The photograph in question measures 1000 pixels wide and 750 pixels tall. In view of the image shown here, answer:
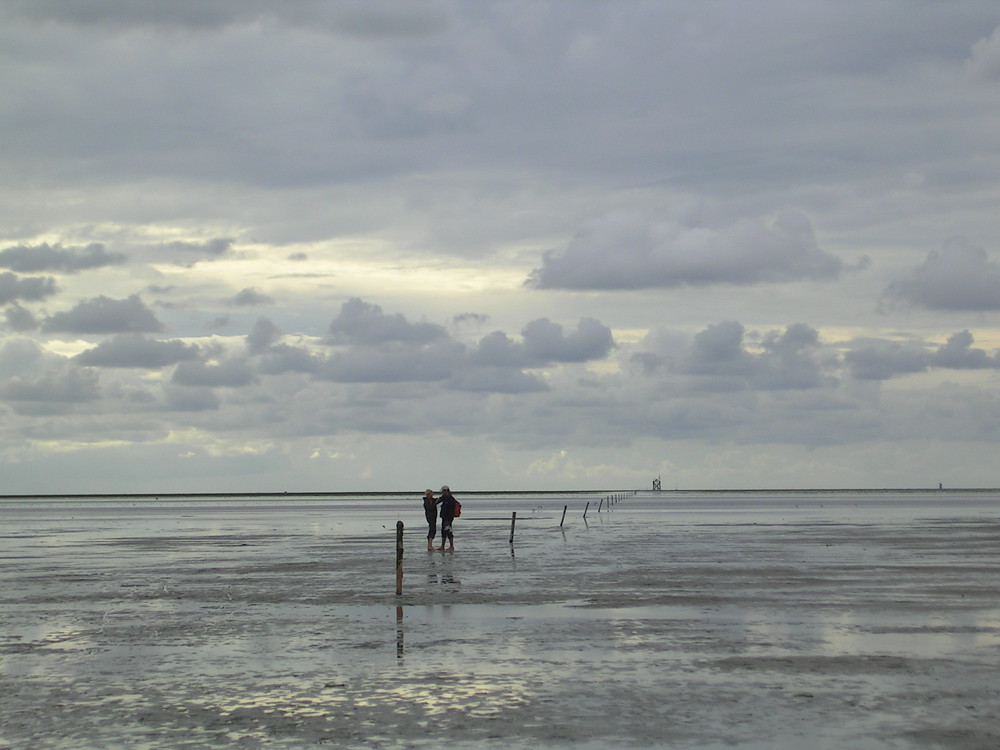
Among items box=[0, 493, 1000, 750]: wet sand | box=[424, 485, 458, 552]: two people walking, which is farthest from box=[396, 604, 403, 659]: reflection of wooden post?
box=[424, 485, 458, 552]: two people walking

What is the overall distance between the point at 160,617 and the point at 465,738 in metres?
12.7

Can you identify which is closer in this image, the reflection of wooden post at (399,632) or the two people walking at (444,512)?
the reflection of wooden post at (399,632)

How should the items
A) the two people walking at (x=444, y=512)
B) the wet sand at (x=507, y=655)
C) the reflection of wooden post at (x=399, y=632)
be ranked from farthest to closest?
the two people walking at (x=444, y=512), the reflection of wooden post at (x=399, y=632), the wet sand at (x=507, y=655)

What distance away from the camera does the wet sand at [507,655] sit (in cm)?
1210

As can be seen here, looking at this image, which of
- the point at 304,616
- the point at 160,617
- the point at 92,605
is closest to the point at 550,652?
the point at 304,616

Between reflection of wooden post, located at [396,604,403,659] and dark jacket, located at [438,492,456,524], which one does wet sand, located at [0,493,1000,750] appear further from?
dark jacket, located at [438,492,456,524]

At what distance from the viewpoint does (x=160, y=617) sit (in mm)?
22500

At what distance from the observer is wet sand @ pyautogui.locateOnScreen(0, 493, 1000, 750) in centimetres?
1210

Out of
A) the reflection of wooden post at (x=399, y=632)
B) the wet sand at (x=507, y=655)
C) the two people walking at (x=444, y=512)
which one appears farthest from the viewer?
the two people walking at (x=444, y=512)

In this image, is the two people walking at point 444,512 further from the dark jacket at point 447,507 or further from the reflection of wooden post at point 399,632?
the reflection of wooden post at point 399,632

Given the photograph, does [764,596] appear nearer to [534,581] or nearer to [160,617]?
[534,581]

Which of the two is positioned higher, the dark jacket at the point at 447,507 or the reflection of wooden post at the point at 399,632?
the dark jacket at the point at 447,507

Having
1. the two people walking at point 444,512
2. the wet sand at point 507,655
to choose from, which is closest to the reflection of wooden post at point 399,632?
the wet sand at point 507,655

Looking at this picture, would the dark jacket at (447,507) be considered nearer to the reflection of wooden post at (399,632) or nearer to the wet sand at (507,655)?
the wet sand at (507,655)
